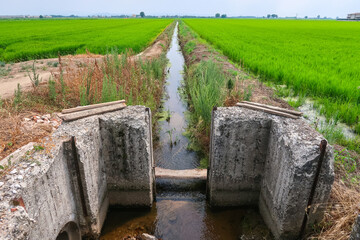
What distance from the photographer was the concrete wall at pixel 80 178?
1.72 metres

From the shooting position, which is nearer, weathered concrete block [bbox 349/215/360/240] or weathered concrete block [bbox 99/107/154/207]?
weathered concrete block [bbox 349/215/360/240]

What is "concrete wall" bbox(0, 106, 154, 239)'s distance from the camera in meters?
1.72

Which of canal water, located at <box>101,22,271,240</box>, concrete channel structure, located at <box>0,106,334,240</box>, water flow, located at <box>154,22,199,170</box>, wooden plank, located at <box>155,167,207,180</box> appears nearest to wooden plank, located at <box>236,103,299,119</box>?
concrete channel structure, located at <box>0,106,334,240</box>

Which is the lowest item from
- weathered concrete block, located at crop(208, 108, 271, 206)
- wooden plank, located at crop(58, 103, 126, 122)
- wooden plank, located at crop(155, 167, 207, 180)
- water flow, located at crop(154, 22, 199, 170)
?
water flow, located at crop(154, 22, 199, 170)

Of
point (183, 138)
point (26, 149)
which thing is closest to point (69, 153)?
point (26, 149)

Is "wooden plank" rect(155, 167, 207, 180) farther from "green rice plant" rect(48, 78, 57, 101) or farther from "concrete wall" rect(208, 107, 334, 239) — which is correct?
"green rice plant" rect(48, 78, 57, 101)

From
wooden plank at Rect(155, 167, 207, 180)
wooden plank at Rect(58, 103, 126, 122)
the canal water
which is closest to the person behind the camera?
wooden plank at Rect(58, 103, 126, 122)

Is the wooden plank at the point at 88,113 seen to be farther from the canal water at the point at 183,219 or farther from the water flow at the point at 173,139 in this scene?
the water flow at the point at 173,139

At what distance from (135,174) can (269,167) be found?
5.22 ft

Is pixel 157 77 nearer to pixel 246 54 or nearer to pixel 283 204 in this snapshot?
pixel 246 54

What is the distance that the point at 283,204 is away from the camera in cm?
246

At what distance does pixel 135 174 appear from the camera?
10.1 feet

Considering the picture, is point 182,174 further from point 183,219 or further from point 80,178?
point 80,178

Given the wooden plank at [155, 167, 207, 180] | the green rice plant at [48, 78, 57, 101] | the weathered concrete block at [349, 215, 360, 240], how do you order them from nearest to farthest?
the weathered concrete block at [349, 215, 360, 240] → the wooden plank at [155, 167, 207, 180] → the green rice plant at [48, 78, 57, 101]
